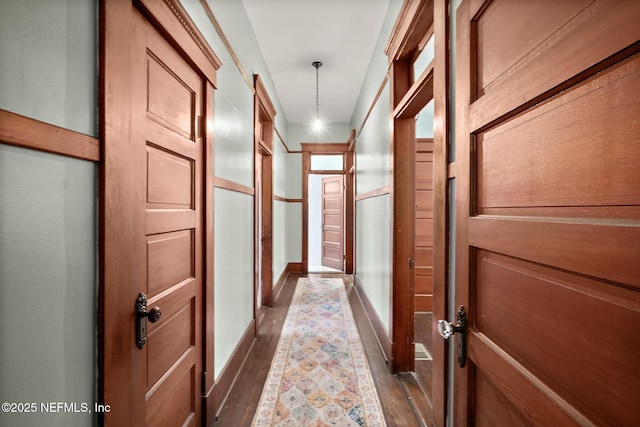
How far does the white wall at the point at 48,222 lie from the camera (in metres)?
0.63

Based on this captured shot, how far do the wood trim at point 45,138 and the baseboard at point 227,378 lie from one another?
150 cm

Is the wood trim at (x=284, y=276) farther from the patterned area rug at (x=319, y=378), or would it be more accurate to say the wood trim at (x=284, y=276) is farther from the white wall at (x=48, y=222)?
the white wall at (x=48, y=222)

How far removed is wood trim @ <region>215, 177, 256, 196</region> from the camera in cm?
188

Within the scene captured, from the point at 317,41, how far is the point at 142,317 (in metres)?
2.98

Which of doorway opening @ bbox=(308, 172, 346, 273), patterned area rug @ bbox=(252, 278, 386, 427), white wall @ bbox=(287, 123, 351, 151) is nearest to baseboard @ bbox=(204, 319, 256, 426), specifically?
patterned area rug @ bbox=(252, 278, 386, 427)

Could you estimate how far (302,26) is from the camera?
9.06 ft

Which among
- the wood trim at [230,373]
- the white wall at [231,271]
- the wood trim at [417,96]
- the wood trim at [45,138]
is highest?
the wood trim at [417,96]

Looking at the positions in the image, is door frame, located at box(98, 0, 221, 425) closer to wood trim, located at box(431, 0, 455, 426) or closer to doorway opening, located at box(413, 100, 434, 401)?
wood trim, located at box(431, 0, 455, 426)

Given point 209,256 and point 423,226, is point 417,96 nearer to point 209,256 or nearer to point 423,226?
point 209,256

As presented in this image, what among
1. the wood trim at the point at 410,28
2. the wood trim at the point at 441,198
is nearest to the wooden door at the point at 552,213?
the wood trim at the point at 441,198

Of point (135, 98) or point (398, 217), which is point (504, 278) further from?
point (398, 217)

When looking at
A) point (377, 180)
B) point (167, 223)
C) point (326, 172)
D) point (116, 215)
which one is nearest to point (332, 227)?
point (326, 172)

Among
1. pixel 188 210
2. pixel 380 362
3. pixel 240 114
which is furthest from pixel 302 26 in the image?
pixel 380 362

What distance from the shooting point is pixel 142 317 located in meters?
1.06
